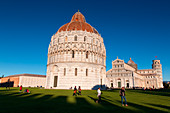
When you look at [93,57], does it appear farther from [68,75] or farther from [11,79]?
[11,79]

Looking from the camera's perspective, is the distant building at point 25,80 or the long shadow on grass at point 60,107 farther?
the distant building at point 25,80

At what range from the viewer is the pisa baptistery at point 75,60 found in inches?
1639

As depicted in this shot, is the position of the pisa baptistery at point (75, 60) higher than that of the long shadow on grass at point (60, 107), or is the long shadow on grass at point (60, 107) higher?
the pisa baptistery at point (75, 60)

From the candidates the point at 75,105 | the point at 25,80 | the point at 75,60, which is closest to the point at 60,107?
the point at 75,105

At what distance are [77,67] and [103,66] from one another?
11.6m

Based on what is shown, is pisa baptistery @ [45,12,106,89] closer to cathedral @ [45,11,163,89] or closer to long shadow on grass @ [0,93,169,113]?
cathedral @ [45,11,163,89]

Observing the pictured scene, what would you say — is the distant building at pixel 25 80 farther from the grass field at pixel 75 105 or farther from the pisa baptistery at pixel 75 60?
the grass field at pixel 75 105

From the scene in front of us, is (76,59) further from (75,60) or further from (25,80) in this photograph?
(25,80)

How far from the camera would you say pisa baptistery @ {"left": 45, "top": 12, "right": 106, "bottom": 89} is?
137 feet

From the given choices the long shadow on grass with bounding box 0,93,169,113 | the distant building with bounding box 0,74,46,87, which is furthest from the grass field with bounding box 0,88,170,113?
the distant building with bounding box 0,74,46,87

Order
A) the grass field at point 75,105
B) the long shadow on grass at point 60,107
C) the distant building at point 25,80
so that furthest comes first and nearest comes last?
the distant building at point 25,80
the grass field at point 75,105
the long shadow on grass at point 60,107

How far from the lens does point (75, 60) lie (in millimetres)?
42281

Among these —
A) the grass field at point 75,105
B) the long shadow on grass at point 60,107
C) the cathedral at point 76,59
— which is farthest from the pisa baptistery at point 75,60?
the long shadow on grass at point 60,107

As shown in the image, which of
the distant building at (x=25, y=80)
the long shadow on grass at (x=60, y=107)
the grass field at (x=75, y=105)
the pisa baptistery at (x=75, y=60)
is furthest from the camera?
the distant building at (x=25, y=80)
